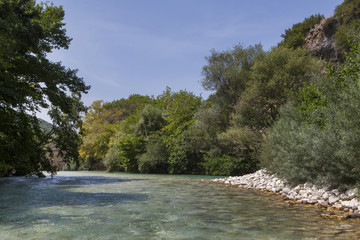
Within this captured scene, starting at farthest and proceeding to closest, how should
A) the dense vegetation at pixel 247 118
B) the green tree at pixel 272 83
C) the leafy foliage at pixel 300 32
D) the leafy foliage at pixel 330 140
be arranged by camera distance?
the leafy foliage at pixel 300 32 < the green tree at pixel 272 83 < the dense vegetation at pixel 247 118 < the leafy foliage at pixel 330 140

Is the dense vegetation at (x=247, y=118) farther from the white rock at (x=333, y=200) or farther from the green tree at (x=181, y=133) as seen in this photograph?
the white rock at (x=333, y=200)

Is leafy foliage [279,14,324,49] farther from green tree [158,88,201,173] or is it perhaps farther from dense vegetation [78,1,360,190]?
Result: green tree [158,88,201,173]

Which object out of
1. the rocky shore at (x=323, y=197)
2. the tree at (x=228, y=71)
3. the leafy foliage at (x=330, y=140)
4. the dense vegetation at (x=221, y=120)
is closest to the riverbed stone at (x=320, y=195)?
the rocky shore at (x=323, y=197)

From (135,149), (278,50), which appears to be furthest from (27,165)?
(278,50)

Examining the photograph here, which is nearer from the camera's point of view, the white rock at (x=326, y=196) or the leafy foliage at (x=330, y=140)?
the leafy foliage at (x=330, y=140)

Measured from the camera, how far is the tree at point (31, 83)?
Answer: 11.4 meters

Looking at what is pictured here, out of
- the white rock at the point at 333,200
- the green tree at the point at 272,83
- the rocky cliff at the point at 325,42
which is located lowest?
the white rock at the point at 333,200

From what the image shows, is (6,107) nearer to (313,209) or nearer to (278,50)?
(313,209)

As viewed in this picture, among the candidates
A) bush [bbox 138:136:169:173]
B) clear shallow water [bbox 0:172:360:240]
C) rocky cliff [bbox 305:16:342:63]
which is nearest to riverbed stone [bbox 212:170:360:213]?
clear shallow water [bbox 0:172:360:240]

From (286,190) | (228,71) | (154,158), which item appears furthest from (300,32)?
(286,190)

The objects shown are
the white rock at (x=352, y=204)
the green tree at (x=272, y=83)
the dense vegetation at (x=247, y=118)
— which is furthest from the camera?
the green tree at (x=272, y=83)

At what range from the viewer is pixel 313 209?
9.15 m

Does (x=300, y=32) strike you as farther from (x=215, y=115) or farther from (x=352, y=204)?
(x=352, y=204)

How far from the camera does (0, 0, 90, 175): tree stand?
11422mm
